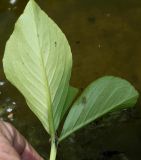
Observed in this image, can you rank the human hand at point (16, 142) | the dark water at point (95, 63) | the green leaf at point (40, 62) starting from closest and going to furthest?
the green leaf at point (40, 62), the human hand at point (16, 142), the dark water at point (95, 63)

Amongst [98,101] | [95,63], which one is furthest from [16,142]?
[95,63]

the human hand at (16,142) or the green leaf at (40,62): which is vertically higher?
the green leaf at (40,62)

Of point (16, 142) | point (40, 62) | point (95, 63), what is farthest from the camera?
point (95, 63)

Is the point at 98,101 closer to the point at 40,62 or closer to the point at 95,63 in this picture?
the point at 40,62

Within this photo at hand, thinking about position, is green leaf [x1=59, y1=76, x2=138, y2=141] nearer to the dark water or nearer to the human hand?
the human hand

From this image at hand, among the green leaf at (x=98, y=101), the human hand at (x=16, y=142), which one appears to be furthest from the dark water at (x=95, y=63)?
the green leaf at (x=98, y=101)

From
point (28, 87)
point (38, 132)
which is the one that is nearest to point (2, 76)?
point (38, 132)

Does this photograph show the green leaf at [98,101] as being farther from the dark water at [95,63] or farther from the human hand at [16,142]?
the dark water at [95,63]
